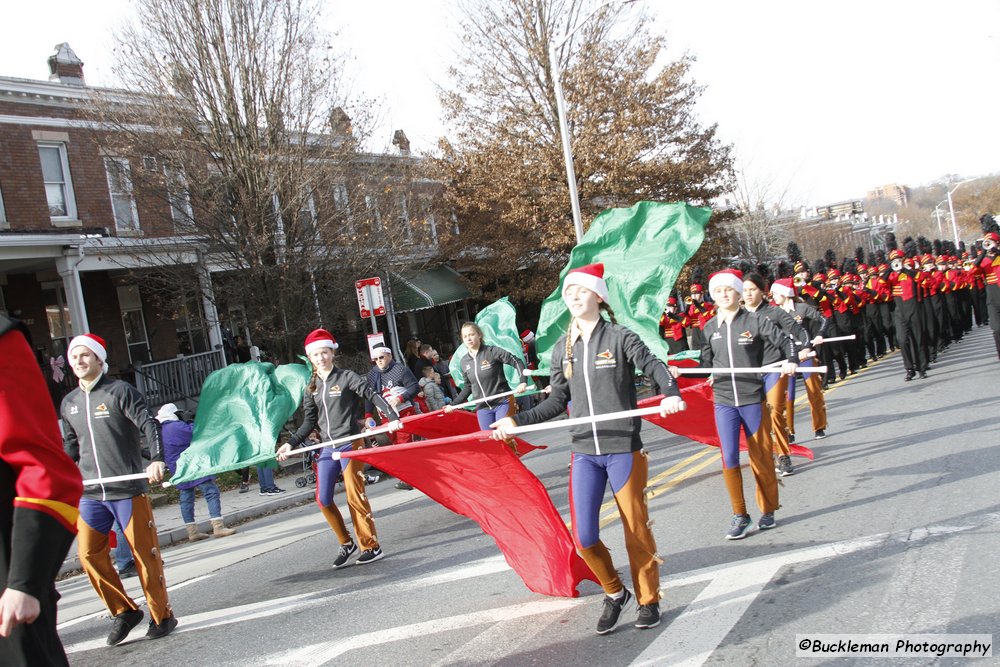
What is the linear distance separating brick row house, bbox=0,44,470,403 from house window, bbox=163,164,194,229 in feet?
0.26

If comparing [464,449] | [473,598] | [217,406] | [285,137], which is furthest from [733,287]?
[285,137]

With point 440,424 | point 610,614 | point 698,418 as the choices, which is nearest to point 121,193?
point 440,424

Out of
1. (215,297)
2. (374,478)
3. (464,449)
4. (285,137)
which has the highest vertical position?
(285,137)

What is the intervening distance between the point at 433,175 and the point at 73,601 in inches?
760

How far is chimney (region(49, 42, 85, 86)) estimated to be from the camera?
2206cm

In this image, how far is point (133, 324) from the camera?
2345cm

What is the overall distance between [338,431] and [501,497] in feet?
8.35

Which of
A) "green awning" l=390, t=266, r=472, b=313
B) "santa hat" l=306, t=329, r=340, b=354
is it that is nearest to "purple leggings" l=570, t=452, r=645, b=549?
"santa hat" l=306, t=329, r=340, b=354

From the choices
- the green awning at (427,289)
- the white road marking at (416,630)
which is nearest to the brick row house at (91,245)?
the green awning at (427,289)

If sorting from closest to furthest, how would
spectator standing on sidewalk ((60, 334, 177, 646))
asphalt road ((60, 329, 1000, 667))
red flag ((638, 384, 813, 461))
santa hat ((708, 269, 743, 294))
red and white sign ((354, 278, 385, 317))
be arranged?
asphalt road ((60, 329, 1000, 667)) → spectator standing on sidewalk ((60, 334, 177, 646)) → santa hat ((708, 269, 743, 294)) → red flag ((638, 384, 813, 461)) → red and white sign ((354, 278, 385, 317))

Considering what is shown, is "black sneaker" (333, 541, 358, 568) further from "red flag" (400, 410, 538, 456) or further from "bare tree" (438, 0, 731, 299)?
"bare tree" (438, 0, 731, 299)

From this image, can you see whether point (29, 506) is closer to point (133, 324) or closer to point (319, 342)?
point (319, 342)

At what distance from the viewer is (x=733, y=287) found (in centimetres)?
731

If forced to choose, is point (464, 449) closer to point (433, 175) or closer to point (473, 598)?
point (473, 598)
